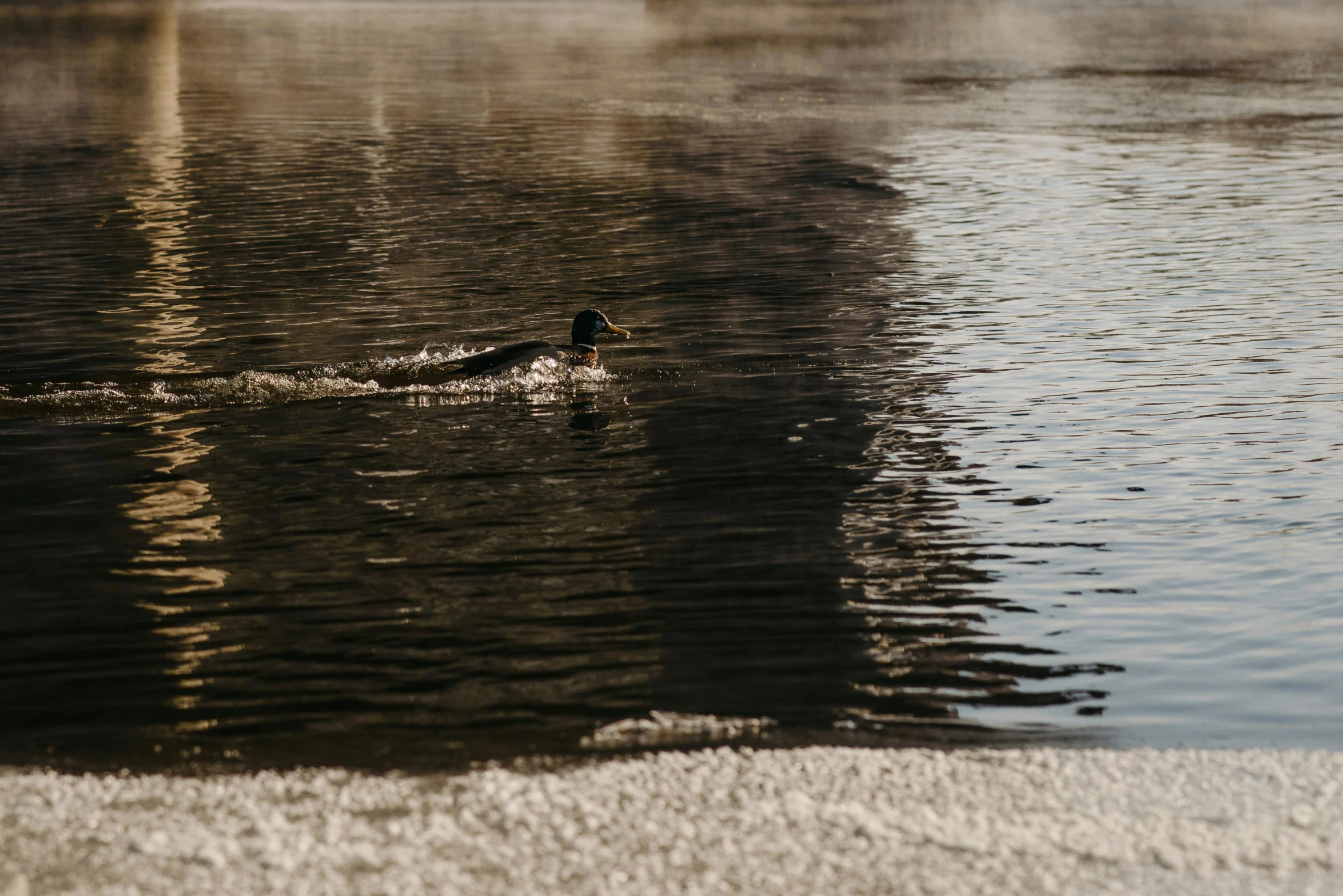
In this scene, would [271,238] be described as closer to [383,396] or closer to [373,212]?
[373,212]

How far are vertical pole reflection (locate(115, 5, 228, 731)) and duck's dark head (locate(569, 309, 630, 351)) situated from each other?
142 inches

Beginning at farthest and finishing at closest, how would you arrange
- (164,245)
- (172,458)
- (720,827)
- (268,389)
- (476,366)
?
1. (164,245)
2. (476,366)
3. (268,389)
4. (172,458)
5. (720,827)

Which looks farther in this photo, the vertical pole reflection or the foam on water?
the foam on water

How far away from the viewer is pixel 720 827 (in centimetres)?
612

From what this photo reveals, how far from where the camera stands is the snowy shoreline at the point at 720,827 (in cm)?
574

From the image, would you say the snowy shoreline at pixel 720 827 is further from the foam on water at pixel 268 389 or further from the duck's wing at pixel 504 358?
the duck's wing at pixel 504 358

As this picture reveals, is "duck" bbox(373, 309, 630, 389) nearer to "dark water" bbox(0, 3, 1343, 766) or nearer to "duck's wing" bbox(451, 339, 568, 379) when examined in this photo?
"duck's wing" bbox(451, 339, 568, 379)

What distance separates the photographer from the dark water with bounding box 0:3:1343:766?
757cm

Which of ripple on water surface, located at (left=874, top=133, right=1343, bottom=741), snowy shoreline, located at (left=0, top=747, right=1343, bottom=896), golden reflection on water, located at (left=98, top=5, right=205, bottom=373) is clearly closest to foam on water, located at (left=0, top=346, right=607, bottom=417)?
golden reflection on water, located at (left=98, top=5, right=205, bottom=373)

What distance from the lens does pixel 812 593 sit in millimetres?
8859

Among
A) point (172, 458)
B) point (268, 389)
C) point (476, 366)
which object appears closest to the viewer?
point (172, 458)

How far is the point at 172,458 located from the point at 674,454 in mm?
3728

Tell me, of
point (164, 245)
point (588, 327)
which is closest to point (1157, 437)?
point (588, 327)

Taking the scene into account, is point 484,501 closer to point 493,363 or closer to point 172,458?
point 172,458
